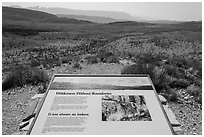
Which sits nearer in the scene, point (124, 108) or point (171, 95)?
point (124, 108)

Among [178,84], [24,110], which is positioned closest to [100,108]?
[24,110]

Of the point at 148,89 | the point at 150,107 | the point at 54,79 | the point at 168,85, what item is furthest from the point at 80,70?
the point at 150,107

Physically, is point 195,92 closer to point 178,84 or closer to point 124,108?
point 178,84

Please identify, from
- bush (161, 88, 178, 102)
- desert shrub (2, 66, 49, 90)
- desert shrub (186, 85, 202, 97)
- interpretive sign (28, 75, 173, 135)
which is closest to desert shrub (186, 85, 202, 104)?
desert shrub (186, 85, 202, 97)

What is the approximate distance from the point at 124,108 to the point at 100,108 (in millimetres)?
413

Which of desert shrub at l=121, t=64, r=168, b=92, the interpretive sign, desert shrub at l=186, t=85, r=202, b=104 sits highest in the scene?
the interpretive sign

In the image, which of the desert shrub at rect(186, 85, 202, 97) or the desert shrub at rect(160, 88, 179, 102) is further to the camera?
the desert shrub at rect(186, 85, 202, 97)

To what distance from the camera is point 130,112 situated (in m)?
4.31

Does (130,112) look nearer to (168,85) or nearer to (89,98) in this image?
(89,98)

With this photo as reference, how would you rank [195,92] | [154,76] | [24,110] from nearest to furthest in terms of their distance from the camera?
1. [24,110]
2. [195,92]
3. [154,76]

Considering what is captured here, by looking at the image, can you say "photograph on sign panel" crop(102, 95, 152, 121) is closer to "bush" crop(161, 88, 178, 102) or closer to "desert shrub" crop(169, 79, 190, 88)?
"bush" crop(161, 88, 178, 102)

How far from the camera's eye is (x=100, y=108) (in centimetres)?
449

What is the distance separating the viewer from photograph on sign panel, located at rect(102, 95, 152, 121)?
4180 millimetres

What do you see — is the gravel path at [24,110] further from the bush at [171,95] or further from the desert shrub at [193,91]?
the desert shrub at [193,91]
